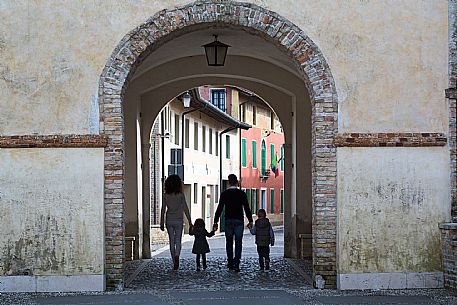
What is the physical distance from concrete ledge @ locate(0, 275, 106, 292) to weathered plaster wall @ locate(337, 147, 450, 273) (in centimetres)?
337

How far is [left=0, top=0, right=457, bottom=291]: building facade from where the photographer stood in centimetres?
1338

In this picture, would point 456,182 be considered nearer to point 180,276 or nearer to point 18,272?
point 180,276

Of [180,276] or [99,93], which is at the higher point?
[99,93]

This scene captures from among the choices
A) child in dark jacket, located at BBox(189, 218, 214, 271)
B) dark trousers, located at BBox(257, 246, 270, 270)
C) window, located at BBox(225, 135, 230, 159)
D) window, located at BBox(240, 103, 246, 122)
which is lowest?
dark trousers, located at BBox(257, 246, 270, 270)

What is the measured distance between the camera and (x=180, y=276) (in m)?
16.1

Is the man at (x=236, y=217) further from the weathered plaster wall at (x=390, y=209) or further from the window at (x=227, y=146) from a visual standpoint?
the window at (x=227, y=146)

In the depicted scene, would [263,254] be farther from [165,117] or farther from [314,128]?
[165,117]

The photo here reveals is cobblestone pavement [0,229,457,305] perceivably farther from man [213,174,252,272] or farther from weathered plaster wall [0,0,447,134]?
weathered plaster wall [0,0,447,134]

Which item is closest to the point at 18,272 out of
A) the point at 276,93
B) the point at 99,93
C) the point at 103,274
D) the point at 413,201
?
the point at 103,274

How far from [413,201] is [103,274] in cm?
437

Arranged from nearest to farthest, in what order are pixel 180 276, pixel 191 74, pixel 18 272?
pixel 18 272 → pixel 180 276 → pixel 191 74

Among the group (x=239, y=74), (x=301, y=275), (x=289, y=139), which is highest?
(x=239, y=74)

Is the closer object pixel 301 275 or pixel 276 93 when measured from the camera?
pixel 301 275

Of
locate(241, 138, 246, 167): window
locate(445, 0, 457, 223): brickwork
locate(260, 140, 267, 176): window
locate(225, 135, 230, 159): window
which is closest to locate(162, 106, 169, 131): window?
locate(225, 135, 230, 159): window
